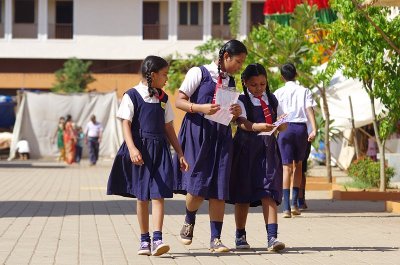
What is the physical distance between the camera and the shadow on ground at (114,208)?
15954mm

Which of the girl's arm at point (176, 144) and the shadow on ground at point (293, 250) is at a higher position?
the girl's arm at point (176, 144)

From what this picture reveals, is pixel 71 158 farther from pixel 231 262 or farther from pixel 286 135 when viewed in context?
pixel 231 262

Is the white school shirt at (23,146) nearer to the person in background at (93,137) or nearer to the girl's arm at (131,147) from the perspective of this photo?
the person in background at (93,137)

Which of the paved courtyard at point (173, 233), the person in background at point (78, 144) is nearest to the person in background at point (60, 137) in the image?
the person in background at point (78, 144)

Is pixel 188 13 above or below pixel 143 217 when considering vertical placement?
above

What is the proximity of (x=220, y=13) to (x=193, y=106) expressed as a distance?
51.4m

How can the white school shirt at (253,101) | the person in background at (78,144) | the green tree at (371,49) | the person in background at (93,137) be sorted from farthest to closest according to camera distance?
1. the person in background at (78,144)
2. the person in background at (93,137)
3. the green tree at (371,49)
4. the white school shirt at (253,101)

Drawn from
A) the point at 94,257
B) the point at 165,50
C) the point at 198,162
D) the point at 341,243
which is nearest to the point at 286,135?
the point at 341,243

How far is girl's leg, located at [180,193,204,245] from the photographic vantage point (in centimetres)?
1105

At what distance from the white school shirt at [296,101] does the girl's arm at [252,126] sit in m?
4.13

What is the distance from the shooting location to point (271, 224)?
432 inches

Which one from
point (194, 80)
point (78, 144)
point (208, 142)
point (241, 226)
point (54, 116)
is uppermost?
point (194, 80)

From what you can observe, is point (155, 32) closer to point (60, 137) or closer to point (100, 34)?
point (100, 34)

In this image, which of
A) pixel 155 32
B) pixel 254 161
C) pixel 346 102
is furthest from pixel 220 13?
pixel 254 161
